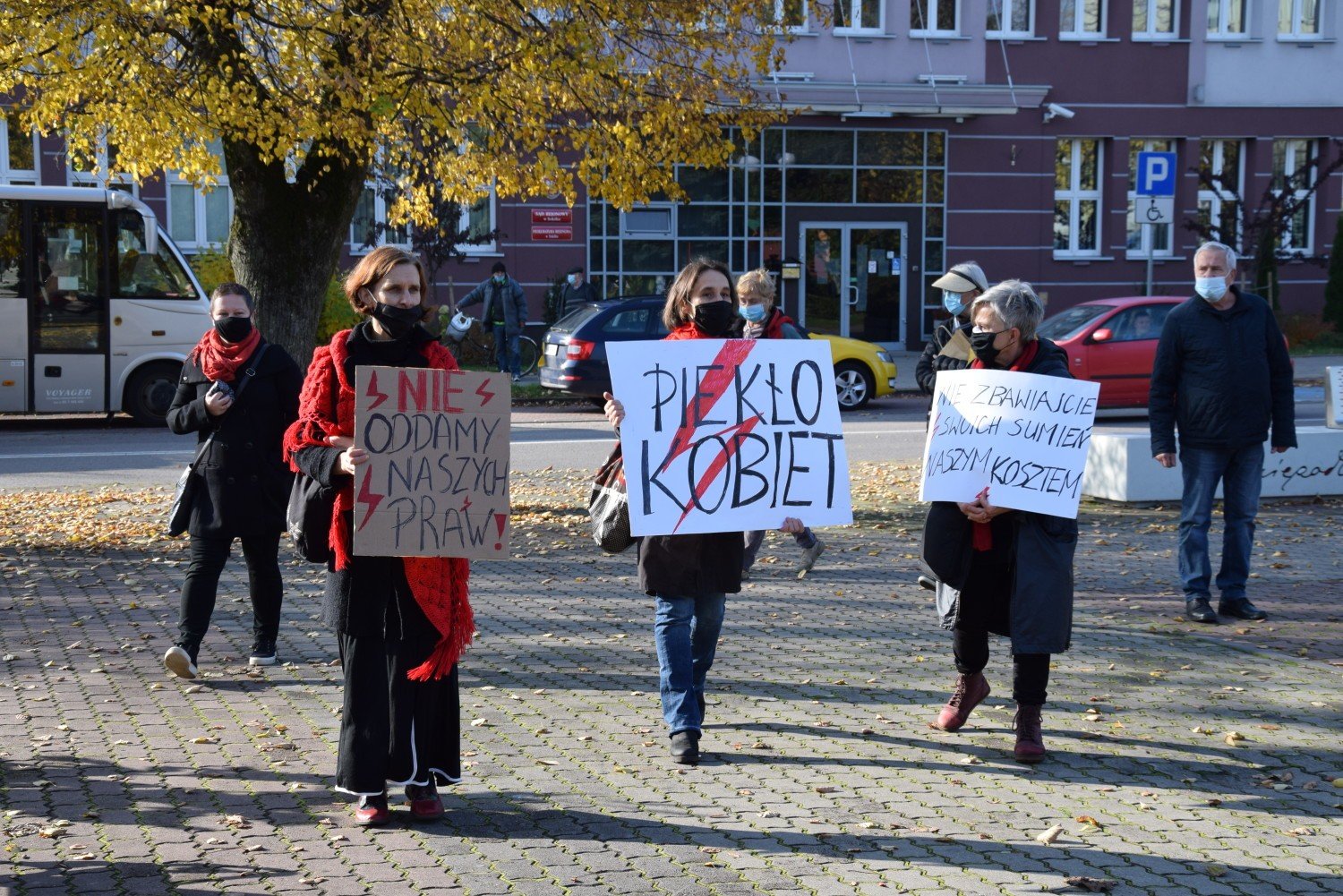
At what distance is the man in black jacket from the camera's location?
8062 millimetres

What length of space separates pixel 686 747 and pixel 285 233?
724 cm

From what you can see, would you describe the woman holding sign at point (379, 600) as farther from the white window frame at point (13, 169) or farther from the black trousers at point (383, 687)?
the white window frame at point (13, 169)

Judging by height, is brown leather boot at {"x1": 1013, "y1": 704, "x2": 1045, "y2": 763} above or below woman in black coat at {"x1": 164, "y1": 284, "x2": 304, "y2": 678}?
below

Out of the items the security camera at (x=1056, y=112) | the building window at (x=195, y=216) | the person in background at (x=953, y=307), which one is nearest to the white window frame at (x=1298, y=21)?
the security camera at (x=1056, y=112)

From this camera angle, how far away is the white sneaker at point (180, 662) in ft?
22.4

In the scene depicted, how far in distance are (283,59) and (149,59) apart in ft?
3.03

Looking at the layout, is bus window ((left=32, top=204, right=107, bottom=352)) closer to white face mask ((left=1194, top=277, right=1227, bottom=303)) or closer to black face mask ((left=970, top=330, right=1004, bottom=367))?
white face mask ((left=1194, top=277, right=1227, bottom=303))

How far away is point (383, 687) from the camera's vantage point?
16.2ft

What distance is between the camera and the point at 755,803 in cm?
524

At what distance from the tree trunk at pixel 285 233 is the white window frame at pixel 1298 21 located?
26885 mm

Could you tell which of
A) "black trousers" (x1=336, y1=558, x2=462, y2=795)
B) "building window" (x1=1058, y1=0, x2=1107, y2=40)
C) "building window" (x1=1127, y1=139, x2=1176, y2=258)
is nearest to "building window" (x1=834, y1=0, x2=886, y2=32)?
"building window" (x1=1058, y1=0, x2=1107, y2=40)

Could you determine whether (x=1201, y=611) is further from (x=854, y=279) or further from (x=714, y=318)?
(x=854, y=279)

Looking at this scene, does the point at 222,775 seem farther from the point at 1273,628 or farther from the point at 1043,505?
the point at 1273,628

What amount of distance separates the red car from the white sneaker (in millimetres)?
15057
